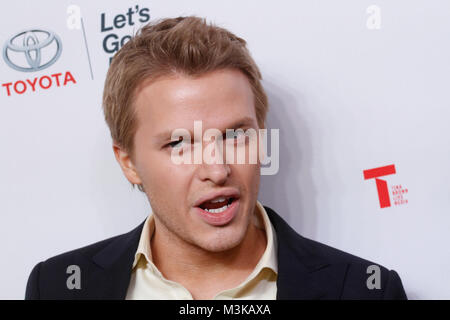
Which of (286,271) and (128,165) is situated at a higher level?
(128,165)

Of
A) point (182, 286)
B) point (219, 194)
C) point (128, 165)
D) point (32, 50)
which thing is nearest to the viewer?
point (219, 194)

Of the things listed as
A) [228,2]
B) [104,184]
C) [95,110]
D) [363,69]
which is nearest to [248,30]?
[228,2]

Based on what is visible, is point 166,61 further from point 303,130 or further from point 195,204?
point 303,130

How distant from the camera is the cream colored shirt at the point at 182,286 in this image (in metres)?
1.44

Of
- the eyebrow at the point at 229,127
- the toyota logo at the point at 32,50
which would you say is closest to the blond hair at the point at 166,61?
the eyebrow at the point at 229,127

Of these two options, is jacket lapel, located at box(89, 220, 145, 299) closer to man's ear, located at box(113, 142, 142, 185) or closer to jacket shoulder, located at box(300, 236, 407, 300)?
man's ear, located at box(113, 142, 142, 185)

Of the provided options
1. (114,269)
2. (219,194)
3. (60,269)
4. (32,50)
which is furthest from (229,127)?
(32,50)

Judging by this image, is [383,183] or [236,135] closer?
[236,135]

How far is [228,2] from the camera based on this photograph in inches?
70.1

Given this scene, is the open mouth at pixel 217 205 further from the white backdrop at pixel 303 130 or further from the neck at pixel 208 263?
the white backdrop at pixel 303 130

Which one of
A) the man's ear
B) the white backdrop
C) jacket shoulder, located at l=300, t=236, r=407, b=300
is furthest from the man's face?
the white backdrop

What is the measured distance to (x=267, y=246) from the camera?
1.49 meters

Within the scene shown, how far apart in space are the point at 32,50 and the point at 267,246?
99cm
